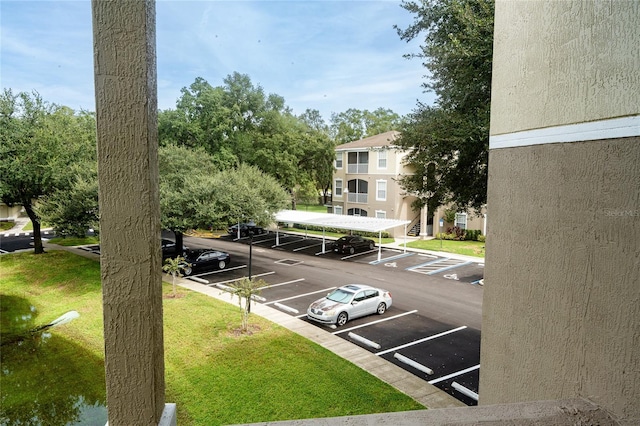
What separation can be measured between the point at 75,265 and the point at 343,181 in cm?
1777

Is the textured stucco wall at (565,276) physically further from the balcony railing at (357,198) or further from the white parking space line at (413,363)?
the balcony railing at (357,198)

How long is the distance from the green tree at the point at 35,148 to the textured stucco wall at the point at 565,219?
16.3m

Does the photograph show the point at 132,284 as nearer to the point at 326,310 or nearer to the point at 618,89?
the point at 618,89

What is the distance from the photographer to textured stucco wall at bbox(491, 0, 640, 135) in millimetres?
2502

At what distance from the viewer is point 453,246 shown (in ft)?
71.8

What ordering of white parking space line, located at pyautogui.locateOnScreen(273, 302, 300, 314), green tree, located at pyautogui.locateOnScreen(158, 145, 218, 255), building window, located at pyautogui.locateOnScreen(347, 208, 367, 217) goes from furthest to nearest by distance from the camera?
1. building window, located at pyautogui.locateOnScreen(347, 208, 367, 217)
2. green tree, located at pyautogui.locateOnScreen(158, 145, 218, 255)
3. white parking space line, located at pyautogui.locateOnScreen(273, 302, 300, 314)

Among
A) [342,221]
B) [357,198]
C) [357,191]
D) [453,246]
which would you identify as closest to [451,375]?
[342,221]

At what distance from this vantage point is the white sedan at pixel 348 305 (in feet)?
34.5

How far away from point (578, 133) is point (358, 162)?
24.9 metres

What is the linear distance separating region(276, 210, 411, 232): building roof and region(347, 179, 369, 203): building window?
4.70 metres

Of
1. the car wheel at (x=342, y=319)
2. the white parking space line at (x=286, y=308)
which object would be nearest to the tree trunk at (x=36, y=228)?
the white parking space line at (x=286, y=308)

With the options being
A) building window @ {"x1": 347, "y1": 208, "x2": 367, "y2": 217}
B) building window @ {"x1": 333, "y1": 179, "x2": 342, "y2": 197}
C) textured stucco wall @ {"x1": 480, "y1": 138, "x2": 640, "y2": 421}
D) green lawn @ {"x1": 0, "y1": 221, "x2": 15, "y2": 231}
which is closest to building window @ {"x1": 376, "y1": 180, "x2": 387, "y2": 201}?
building window @ {"x1": 347, "y1": 208, "x2": 367, "y2": 217}

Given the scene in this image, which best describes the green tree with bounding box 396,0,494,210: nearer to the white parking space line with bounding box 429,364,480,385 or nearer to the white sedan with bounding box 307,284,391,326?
the white sedan with bounding box 307,284,391,326

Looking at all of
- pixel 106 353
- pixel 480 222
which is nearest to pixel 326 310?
pixel 106 353
